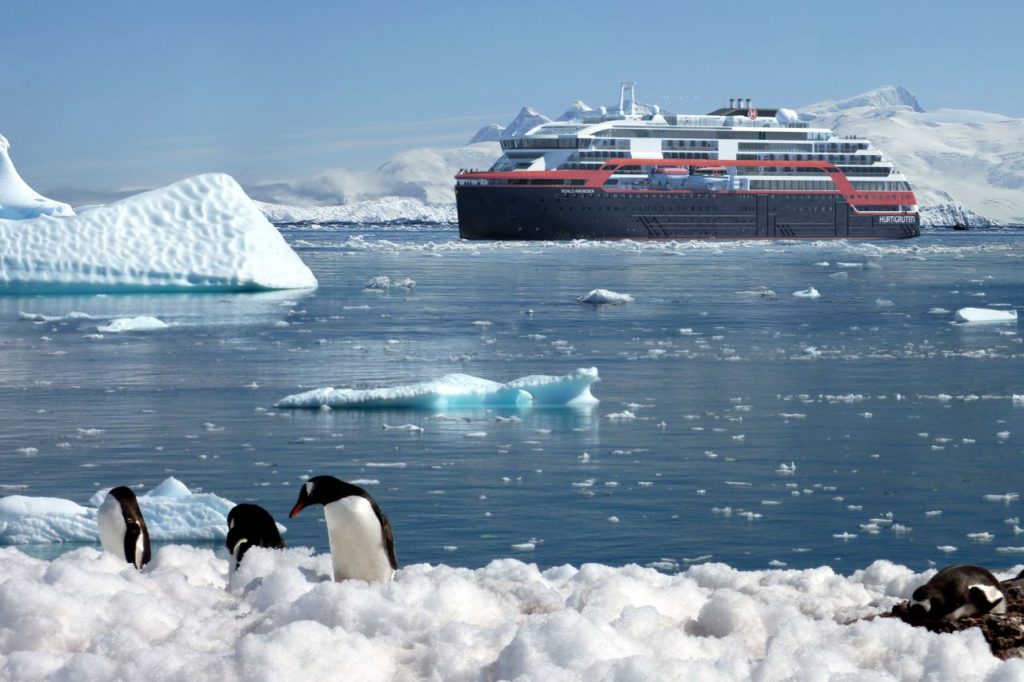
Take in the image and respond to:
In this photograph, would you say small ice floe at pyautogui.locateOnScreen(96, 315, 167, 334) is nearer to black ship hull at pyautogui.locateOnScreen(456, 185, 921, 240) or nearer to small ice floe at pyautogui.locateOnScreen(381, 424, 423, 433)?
small ice floe at pyautogui.locateOnScreen(381, 424, 423, 433)

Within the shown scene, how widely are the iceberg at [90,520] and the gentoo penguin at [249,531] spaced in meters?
2.52

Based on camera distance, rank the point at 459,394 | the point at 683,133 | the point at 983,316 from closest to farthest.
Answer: the point at 459,394, the point at 983,316, the point at 683,133

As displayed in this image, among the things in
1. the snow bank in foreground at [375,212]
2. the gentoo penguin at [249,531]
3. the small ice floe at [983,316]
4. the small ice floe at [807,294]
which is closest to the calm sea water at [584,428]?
the small ice floe at [983,316]

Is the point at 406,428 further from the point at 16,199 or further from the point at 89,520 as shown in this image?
the point at 16,199

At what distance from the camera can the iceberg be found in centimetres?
847

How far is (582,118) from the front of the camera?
78375 mm

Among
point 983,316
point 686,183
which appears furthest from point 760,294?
point 686,183

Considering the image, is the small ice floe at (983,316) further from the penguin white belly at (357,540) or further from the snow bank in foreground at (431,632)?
the penguin white belly at (357,540)

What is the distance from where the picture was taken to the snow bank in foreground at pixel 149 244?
94.5ft

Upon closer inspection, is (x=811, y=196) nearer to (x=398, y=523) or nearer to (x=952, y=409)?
(x=952, y=409)

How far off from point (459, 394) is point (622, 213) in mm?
57671

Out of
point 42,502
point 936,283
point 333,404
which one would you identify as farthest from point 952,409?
point 936,283

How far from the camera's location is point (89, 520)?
8.54 metres

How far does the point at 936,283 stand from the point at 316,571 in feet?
116
